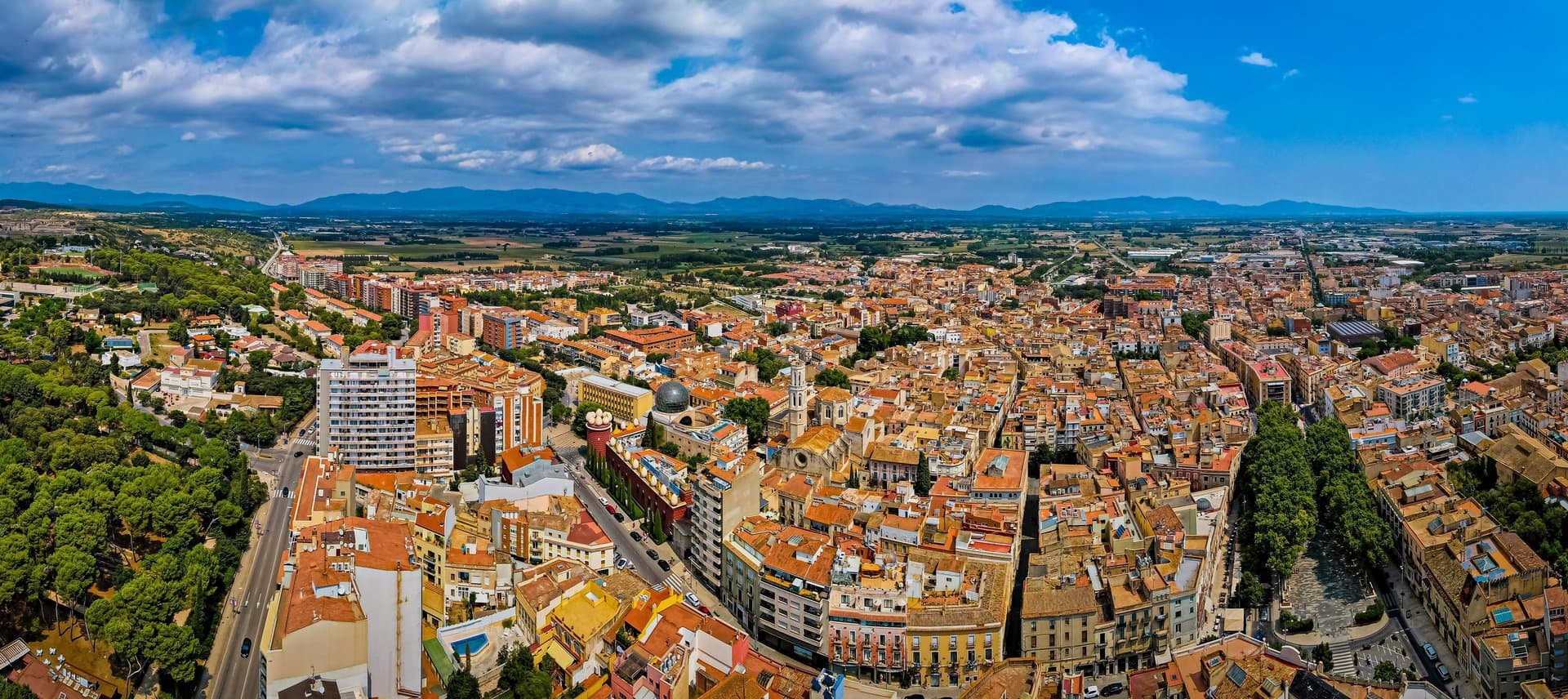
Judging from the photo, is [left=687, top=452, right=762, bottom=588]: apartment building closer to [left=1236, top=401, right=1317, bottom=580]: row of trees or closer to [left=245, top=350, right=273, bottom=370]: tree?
[left=1236, top=401, right=1317, bottom=580]: row of trees

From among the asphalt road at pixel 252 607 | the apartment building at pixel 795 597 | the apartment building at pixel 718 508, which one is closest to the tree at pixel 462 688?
the asphalt road at pixel 252 607

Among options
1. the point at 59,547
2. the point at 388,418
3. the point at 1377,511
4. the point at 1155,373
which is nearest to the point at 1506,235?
the point at 1155,373

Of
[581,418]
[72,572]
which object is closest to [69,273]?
[581,418]

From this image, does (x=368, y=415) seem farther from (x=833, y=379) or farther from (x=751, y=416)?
(x=833, y=379)

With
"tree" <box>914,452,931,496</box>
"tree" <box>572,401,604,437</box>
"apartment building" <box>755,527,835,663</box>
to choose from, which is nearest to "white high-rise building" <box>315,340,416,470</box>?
"tree" <box>572,401,604,437</box>

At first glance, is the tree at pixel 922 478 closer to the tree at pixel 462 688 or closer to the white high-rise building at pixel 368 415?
the tree at pixel 462 688
